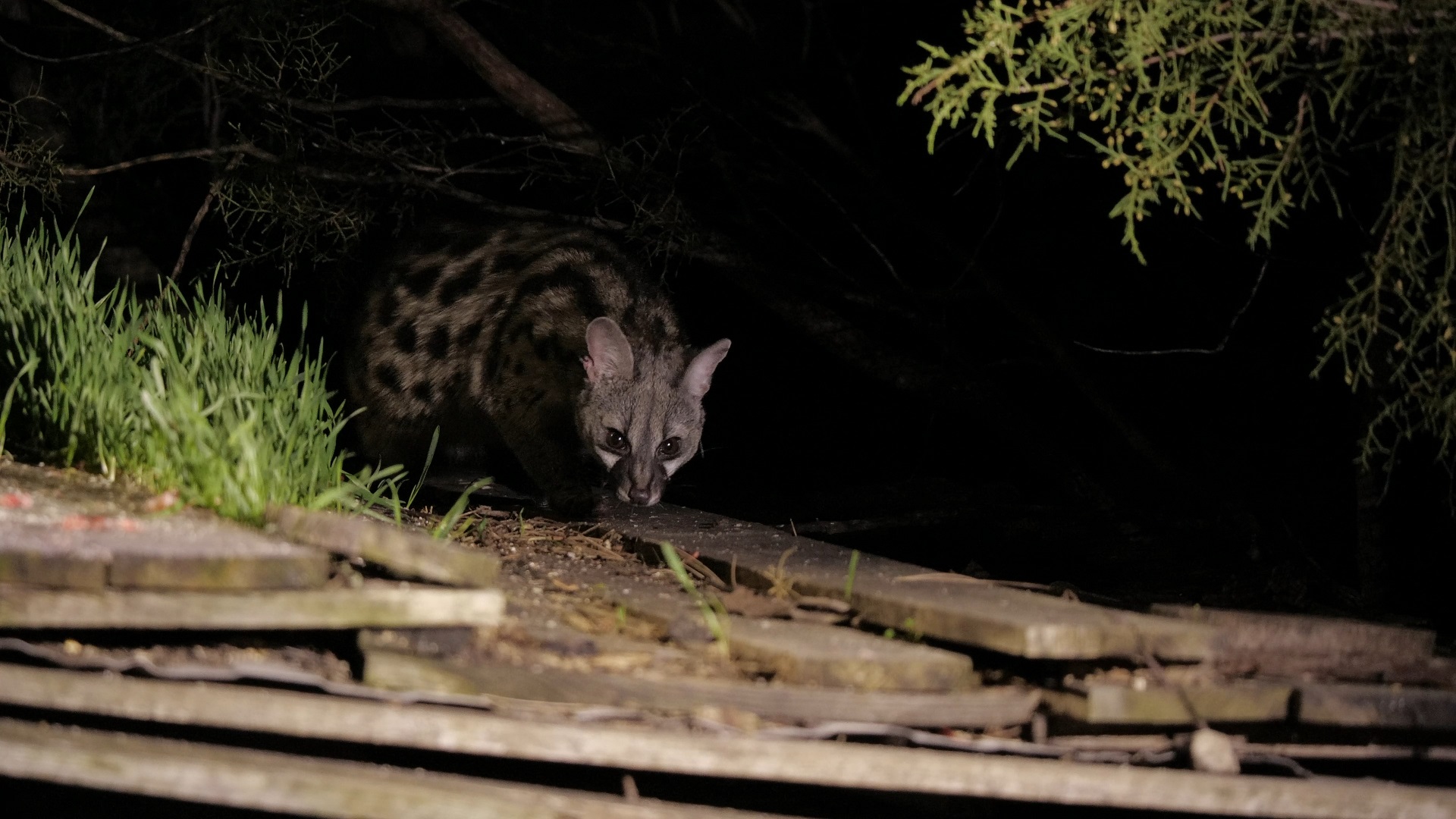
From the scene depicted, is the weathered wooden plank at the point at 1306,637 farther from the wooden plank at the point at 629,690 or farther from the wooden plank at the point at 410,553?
the wooden plank at the point at 410,553

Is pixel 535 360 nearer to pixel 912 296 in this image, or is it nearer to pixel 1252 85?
pixel 912 296

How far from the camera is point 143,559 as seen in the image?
2914 mm

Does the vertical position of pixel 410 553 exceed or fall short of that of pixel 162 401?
it falls short

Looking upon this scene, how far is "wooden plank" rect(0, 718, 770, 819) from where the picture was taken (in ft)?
8.61

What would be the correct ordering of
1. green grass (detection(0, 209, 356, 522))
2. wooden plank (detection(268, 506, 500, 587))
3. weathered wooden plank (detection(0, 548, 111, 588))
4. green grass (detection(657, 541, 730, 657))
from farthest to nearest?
green grass (detection(0, 209, 356, 522)) → green grass (detection(657, 541, 730, 657)) → wooden plank (detection(268, 506, 500, 587)) → weathered wooden plank (detection(0, 548, 111, 588))

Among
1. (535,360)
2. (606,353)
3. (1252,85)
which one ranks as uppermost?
(1252,85)

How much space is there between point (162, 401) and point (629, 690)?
2013 mm

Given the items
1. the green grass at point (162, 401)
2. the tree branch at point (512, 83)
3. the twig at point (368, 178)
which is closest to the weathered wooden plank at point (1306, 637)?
the green grass at point (162, 401)

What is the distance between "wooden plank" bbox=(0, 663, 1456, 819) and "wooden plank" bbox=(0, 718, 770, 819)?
69 mm

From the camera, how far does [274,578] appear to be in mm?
3043

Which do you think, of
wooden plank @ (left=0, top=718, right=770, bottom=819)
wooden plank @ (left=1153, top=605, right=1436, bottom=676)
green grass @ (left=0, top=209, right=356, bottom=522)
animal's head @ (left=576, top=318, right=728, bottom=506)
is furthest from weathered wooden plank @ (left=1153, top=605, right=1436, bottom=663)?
animal's head @ (left=576, top=318, right=728, bottom=506)

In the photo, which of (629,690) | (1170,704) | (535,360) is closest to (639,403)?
(535,360)

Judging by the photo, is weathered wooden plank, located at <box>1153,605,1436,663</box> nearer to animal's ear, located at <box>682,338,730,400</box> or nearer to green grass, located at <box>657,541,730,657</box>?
green grass, located at <box>657,541,730,657</box>

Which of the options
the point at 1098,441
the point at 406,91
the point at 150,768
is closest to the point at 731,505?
the point at 1098,441
